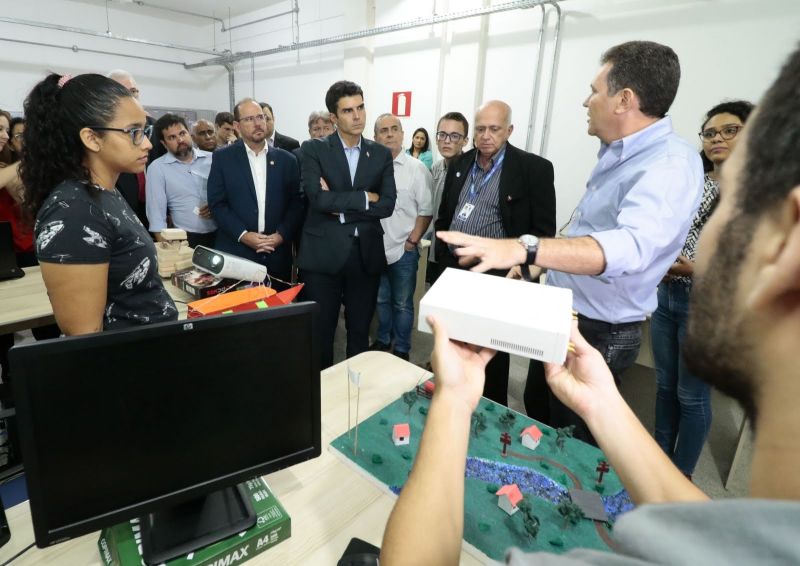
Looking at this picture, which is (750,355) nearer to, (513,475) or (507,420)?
(513,475)

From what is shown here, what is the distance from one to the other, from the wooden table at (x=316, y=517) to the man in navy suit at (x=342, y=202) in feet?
4.50

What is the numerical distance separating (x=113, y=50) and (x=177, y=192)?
6.81 m

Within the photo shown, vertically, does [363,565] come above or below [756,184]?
below

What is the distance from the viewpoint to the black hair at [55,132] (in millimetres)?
1241

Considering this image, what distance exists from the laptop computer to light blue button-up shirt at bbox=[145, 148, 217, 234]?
0.79 metres

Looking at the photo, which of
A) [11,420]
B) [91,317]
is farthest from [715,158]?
[11,420]

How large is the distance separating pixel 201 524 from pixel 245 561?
0.35 feet

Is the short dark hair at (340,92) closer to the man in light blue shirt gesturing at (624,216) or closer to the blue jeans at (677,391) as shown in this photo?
the man in light blue shirt gesturing at (624,216)

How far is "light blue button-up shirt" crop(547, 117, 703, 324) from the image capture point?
119cm

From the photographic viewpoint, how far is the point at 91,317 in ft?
4.02

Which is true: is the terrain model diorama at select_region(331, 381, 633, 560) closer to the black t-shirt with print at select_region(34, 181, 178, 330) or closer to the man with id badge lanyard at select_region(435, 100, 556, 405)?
the black t-shirt with print at select_region(34, 181, 178, 330)

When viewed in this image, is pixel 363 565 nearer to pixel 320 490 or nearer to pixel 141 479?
pixel 320 490

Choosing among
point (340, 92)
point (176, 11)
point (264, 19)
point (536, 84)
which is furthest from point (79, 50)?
Result: point (536, 84)

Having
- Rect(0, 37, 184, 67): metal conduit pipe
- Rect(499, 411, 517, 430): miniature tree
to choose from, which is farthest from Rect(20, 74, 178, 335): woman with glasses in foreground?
Rect(0, 37, 184, 67): metal conduit pipe
